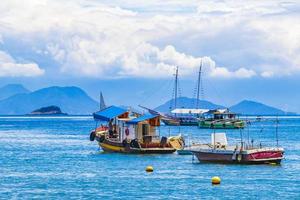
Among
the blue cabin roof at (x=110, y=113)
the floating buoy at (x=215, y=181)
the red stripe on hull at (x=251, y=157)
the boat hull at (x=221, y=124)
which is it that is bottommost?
the floating buoy at (x=215, y=181)

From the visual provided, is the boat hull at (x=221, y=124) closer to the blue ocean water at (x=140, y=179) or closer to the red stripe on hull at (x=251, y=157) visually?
the blue ocean water at (x=140, y=179)

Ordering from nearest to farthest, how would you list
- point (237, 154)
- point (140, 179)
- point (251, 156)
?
point (140, 179)
point (251, 156)
point (237, 154)

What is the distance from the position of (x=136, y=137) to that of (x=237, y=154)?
16589 millimetres

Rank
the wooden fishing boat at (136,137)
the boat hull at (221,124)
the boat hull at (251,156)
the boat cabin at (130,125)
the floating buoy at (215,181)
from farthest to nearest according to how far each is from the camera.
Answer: the boat hull at (221,124)
the boat cabin at (130,125)
the wooden fishing boat at (136,137)
the boat hull at (251,156)
the floating buoy at (215,181)

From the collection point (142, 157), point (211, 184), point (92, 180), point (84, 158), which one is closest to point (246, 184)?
point (211, 184)

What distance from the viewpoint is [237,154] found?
6094 centimetres

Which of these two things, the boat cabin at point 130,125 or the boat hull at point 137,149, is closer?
the boat hull at point 137,149

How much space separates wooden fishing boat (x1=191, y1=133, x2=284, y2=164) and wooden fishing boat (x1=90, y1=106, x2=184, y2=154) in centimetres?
1046

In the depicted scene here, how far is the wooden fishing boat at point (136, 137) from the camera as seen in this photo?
74.0 meters

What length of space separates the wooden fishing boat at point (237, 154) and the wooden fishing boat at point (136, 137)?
34.3ft

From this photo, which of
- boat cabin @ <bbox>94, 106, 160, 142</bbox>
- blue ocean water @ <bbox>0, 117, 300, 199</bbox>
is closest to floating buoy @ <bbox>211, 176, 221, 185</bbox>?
blue ocean water @ <bbox>0, 117, 300, 199</bbox>

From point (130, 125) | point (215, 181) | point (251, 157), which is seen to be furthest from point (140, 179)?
point (130, 125)

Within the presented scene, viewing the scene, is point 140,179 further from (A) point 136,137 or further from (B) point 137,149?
(A) point 136,137

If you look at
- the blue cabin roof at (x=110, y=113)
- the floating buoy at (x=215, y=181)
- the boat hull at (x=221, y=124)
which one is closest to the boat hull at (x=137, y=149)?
the blue cabin roof at (x=110, y=113)
